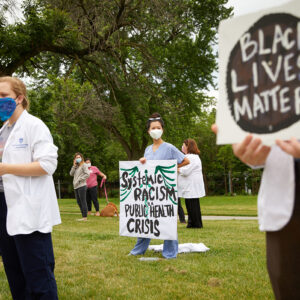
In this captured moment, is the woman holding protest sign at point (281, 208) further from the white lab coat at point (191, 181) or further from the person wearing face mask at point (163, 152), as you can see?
the white lab coat at point (191, 181)

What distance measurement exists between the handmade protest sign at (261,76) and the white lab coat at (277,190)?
0.36 ft

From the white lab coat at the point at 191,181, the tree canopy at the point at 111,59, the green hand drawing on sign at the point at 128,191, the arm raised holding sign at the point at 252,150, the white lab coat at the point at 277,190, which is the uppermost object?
the tree canopy at the point at 111,59

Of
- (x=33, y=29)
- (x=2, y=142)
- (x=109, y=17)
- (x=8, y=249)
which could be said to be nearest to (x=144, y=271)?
(x=8, y=249)

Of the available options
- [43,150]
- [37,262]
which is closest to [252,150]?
[43,150]

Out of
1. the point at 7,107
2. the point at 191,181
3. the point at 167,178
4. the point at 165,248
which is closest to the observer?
the point at 7,107

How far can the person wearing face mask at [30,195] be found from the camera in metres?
2.71

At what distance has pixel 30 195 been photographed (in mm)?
2742

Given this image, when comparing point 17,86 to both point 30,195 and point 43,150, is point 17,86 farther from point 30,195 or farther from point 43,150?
point 30,195

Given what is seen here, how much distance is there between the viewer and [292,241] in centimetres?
163

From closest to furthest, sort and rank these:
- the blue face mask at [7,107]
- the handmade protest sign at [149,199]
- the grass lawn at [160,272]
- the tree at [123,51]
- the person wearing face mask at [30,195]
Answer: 1. the person wearing face mask at [30,195]
2. the blue face mask at [7,107]
3. the grass lawn at [160,272]
4. the handmade protest sign at [149,199]
5. the tree at [123,51]

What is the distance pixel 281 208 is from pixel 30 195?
1.72 metres

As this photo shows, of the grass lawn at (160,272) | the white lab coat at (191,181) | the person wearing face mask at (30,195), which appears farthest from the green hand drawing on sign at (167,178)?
the white lab coat at (191,181)

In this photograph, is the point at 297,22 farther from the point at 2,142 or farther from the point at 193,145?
the point at 193,145

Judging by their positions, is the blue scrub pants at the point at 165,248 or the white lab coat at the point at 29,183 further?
the blue scrub pants at the point at 165,248
